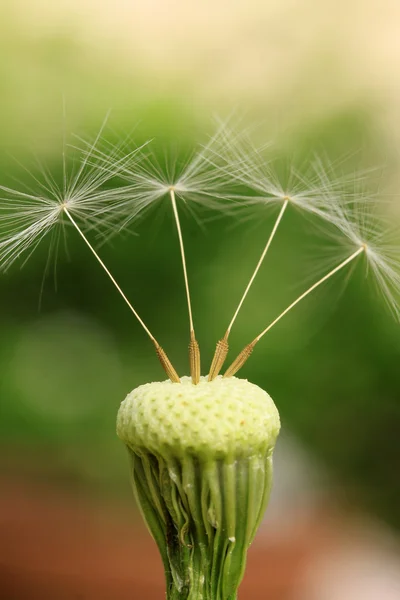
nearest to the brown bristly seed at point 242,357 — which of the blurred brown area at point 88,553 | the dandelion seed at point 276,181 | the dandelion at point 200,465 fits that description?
the dandelion at point 200,465

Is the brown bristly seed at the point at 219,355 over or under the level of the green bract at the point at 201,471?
over

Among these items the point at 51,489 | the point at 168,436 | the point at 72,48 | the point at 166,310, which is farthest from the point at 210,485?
the point at 72,48

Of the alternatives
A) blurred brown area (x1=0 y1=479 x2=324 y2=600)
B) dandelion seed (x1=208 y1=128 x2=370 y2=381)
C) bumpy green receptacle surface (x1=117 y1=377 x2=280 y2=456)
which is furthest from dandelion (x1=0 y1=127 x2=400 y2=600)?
blurred brown area (x1=0 y1=479 x2=324 y2=600)

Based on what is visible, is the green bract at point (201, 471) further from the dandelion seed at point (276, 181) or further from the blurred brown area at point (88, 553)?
the blurred brown area at point (88, 553)

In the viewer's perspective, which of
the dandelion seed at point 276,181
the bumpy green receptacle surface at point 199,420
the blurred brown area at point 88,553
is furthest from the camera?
the blurred brown area at point 88,553

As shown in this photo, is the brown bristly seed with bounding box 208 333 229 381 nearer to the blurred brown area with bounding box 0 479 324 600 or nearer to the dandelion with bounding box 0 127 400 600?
the dandelion with bounding box 0 127 400 600

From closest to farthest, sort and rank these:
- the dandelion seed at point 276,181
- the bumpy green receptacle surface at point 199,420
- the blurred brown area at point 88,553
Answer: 1. the bumpy green receptacle surface at point 199,420
2. the dandelion seed at point 276,181
3. the blurred brown area at point 88,553

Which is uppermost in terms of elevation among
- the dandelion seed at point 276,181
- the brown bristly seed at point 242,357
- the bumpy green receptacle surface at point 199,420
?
the dandelion seed at point 276,181

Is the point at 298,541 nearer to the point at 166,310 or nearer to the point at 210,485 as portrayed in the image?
the point at 166,310
